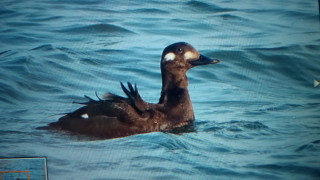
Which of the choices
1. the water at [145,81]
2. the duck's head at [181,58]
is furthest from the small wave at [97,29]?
the duck's head at [181,58]

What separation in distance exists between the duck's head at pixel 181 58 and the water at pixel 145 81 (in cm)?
4

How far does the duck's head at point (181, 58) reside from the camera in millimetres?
3727

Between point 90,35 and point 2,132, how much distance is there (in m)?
0.63

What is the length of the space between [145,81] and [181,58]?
0.22 meters

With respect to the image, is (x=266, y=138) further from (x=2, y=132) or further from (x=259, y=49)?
(x=2, y=132)

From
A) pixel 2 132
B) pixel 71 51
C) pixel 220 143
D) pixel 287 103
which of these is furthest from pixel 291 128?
pixel 2 132

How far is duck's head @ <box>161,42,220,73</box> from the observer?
12.2 ft

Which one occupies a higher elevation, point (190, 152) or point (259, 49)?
point (259, 49)

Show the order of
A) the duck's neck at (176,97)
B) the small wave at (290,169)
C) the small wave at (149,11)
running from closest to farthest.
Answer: the small wave at (290,169), the small wave at (149,11), the duck's neck at (176,97)

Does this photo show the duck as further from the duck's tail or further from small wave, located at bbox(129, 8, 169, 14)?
the duck's tail

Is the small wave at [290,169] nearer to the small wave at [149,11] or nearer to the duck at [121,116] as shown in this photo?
the duck at [121,116]

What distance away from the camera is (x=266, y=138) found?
3.62 metres

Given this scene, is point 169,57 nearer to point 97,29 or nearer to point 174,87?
point 174,87

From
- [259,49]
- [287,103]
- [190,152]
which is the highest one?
[259,49]
